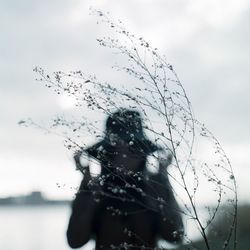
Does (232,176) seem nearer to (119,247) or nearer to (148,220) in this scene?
(148,220)

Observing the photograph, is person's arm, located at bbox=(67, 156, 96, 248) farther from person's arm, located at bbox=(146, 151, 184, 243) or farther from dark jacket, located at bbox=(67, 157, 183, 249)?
person's arm, located at bbox=(146, 151, 184, 243)

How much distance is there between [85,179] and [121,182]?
0.19 meters

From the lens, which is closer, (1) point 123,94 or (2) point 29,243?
(1) point 123,94

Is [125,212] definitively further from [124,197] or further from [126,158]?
[126,158]

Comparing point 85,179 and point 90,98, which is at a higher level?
point 90,98

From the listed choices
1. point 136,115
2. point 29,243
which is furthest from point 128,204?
point 29,243

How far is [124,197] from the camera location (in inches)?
88.7

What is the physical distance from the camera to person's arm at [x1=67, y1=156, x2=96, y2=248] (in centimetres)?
227

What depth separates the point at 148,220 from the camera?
231 cm

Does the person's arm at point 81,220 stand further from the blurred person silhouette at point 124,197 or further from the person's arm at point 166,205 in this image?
the person's arm at point 166,205

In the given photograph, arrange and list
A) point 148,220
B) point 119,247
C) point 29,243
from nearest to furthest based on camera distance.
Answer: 1. point 119,247
2. point 148,220
3. point 29,243

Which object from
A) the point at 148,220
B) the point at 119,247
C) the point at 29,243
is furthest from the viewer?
the point at 29,243

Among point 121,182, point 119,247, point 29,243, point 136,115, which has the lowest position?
point 119,247

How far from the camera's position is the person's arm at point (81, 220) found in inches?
89.3
